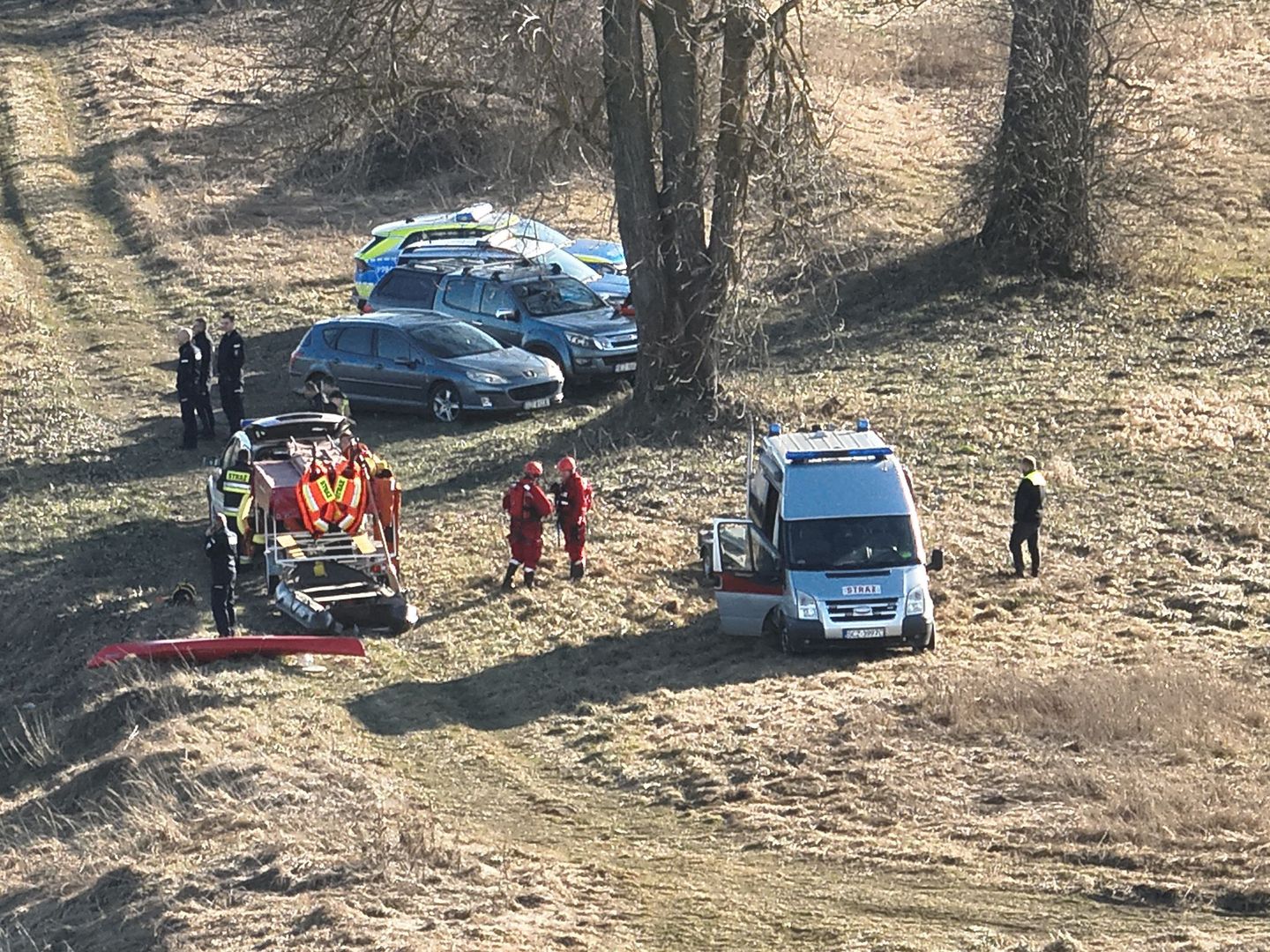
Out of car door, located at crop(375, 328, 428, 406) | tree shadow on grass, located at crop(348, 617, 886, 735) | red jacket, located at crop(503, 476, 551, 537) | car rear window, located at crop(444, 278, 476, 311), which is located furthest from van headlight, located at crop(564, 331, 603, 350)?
tree shadow on grass, located at crop(348, 617, 886, 735)

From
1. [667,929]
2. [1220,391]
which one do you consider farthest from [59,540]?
[1220,391]

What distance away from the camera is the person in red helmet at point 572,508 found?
19484 mm

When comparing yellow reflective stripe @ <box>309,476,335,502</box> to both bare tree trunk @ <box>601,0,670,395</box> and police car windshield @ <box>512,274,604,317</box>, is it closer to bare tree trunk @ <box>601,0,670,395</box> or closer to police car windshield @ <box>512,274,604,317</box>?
bare tree trunk @ <box>601,0,670,395</box>

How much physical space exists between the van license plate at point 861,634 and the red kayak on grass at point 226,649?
4.64 m

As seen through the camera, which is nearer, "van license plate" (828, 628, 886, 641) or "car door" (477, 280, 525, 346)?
"van license plate" (828, 628, 886, 641)

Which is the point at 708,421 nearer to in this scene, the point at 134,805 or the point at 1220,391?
the point at 1220,391

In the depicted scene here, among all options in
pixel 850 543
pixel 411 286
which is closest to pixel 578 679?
pixel 850 543

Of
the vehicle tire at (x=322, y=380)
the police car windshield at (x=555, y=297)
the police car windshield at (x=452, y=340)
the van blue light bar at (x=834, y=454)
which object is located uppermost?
the police car windshield at (x=555, y=297)

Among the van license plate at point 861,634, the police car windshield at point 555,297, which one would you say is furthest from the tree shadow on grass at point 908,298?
the van license plate at point 861,634

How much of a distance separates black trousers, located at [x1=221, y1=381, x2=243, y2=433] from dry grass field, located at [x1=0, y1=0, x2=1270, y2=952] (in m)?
1.03

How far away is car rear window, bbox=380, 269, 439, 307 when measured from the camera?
29156 millimetres

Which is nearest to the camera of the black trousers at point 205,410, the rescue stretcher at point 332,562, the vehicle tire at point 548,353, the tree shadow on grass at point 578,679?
the tree shadow on grass at point 578,679

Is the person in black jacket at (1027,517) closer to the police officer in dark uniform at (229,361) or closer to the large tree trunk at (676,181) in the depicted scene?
the large tree trunk at (676,181)

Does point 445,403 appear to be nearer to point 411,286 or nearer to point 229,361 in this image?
point 229,361
